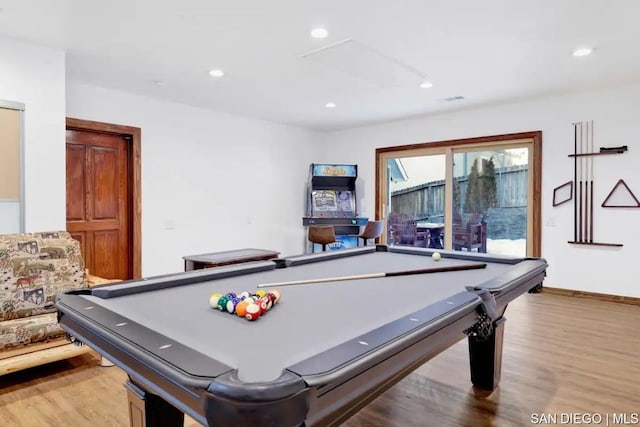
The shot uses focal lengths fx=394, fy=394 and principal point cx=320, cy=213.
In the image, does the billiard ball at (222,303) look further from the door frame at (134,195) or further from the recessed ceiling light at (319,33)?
the door frame at (134,195)

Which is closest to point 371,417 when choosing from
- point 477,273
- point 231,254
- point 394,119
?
point 477,273

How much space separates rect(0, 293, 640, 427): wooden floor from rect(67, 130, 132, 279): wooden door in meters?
1.85

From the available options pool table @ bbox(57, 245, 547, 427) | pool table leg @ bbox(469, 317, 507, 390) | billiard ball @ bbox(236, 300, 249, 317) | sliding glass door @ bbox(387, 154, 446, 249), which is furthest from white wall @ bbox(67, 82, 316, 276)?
pool table leg @ bbox(469, 317, 507, 390)

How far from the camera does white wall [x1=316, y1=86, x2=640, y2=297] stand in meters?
4.48

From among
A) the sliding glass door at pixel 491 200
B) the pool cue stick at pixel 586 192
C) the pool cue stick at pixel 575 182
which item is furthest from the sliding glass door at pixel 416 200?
the pool cue stick at pixel 586 192

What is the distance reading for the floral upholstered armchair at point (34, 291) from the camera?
257 cm

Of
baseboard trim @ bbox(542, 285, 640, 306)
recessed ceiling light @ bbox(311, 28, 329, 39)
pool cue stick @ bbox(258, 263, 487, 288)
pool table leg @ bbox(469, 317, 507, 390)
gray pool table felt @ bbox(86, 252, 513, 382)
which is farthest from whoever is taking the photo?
baseboard trim @ bbox(542, 285, 640, 306)

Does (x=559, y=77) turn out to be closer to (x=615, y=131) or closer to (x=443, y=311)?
(x=615, y=131)

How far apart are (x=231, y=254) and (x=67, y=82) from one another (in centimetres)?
250

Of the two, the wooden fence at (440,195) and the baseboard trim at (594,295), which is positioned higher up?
the wooden fence at (440,195)

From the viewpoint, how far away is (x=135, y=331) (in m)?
1.21

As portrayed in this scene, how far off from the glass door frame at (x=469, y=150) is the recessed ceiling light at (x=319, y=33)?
3.34m

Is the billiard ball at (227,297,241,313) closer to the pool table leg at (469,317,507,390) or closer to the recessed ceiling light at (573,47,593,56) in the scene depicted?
the pool table leg at (469,317,507,390)

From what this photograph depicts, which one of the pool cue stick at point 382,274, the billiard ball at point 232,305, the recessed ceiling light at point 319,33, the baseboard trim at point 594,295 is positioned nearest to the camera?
the billiard ball at point 232,305
